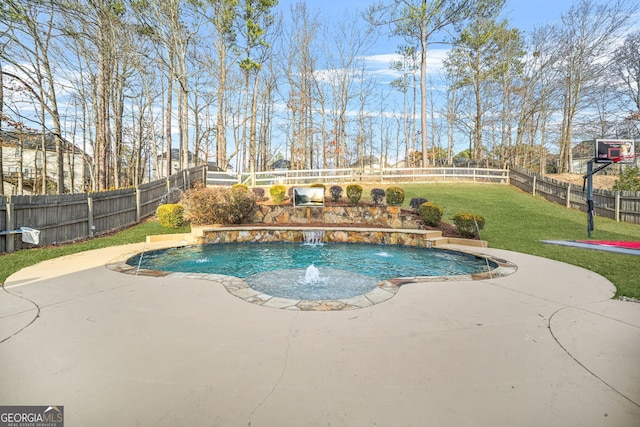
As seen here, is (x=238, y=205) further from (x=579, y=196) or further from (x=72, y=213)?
(x=579, y=196)

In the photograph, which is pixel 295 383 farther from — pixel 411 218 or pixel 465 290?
pixel 411 218

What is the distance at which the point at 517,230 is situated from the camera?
9680 millimetres

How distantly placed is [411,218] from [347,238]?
2.37m

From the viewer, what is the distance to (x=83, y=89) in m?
16.3

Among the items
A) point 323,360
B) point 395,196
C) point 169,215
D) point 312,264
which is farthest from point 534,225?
point 169,215

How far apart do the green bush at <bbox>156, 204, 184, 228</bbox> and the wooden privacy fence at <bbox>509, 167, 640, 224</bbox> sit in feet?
42.9

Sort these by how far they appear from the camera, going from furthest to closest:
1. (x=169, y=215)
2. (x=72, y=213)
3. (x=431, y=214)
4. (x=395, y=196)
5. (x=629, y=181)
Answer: (x=629, y=181) → (x=395, y=196) → (x=169, y=215) → (x=431, y=214) → (x=72, y=213)

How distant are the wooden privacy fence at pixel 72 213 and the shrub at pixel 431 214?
1003cm

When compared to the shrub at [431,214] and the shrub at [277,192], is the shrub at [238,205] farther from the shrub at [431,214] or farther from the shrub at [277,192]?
the shrub at [431,214]

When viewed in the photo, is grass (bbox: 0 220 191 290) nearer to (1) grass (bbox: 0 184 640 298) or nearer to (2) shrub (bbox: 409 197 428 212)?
(1) grass (bbox: 0 184 640 298)

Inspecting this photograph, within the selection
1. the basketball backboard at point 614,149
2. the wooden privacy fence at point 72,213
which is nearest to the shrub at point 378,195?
the basketball backboard at point 614,149

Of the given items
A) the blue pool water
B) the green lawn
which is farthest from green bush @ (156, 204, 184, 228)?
the green lawn

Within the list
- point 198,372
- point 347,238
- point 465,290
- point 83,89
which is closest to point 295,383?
point 198,372

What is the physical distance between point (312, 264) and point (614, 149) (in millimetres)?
10443
